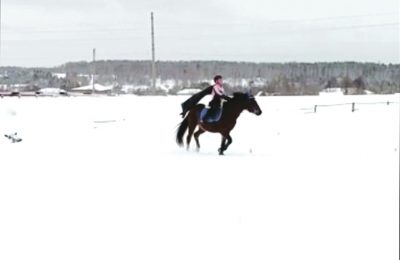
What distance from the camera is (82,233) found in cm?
564

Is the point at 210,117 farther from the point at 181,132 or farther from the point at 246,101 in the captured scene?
the point at 181,132

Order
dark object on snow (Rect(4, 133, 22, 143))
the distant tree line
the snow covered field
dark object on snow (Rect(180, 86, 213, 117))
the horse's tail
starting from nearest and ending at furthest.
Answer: the snow covered field < dark object on snow (Rect(180, 86, 213, 117)) < the horse's tail < dark object on snow (Rect(4, 133, 22, 143)) < the distant tree line

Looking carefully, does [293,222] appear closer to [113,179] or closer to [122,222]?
[122,222]

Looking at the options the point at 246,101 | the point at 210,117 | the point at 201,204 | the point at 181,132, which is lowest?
the point at 201,204

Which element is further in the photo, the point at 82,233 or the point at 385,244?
the point at 82,233

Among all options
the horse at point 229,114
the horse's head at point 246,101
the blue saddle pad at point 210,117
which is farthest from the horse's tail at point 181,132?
the horse's head at point 246,101

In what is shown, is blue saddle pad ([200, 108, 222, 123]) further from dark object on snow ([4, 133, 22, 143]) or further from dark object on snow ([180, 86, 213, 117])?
dark object on snow ([4, 133, 22, 143])

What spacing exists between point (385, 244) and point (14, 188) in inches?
226

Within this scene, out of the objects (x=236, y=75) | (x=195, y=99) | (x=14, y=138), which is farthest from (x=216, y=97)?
(x=236, y=75)

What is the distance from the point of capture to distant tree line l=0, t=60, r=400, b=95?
3329 inches

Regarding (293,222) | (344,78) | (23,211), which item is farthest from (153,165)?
(344,78)

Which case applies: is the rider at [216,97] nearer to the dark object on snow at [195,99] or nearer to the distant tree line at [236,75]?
the dark object on snow at [195,99]

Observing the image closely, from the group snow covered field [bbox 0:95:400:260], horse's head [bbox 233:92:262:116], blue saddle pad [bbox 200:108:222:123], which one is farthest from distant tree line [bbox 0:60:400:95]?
snow covered field [bbox 0:95:400:260]

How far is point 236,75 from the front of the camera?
113 metres
